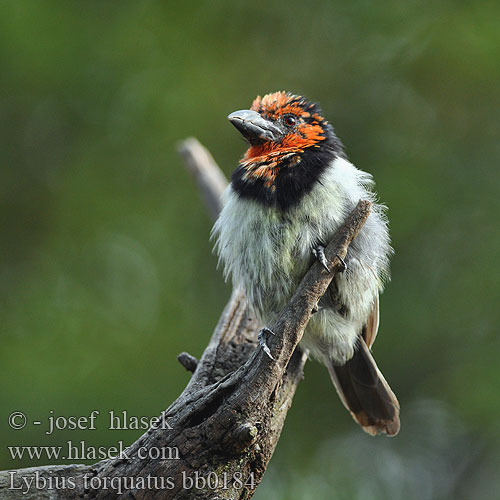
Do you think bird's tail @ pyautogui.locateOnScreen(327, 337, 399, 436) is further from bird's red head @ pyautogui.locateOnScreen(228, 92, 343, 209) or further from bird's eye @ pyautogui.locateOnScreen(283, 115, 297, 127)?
bird's eye @ pyautogui.locateOnScreen(283, 115, 297, 127)

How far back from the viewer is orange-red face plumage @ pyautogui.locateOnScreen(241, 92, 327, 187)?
3160 mm

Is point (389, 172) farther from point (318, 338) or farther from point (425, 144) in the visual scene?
point (318, 338)

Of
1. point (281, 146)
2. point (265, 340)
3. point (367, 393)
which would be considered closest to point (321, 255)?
point (265, 340)

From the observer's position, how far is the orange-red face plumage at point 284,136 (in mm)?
3160

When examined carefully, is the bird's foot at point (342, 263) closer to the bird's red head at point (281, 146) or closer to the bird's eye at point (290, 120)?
the bird's red head at point (281, 146)

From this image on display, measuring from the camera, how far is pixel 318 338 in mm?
3273

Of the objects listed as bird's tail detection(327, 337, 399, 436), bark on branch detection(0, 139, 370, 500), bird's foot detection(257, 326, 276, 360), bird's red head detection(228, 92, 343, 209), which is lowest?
bird's tail detection(327, 337, 399, 436)

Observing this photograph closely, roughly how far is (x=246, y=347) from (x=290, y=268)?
2.10ft

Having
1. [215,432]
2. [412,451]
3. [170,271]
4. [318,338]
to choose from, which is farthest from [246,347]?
[412,451]

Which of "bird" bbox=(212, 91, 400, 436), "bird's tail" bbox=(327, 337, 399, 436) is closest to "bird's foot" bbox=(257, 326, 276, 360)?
"bird" bbox=(212, 91, 400, 436)

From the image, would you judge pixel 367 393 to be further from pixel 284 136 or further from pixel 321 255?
pixel 284 136

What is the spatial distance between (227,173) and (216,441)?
12.3 ft

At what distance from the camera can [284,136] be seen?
131 inches

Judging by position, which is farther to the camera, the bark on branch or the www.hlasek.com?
the www.hlasek.com
